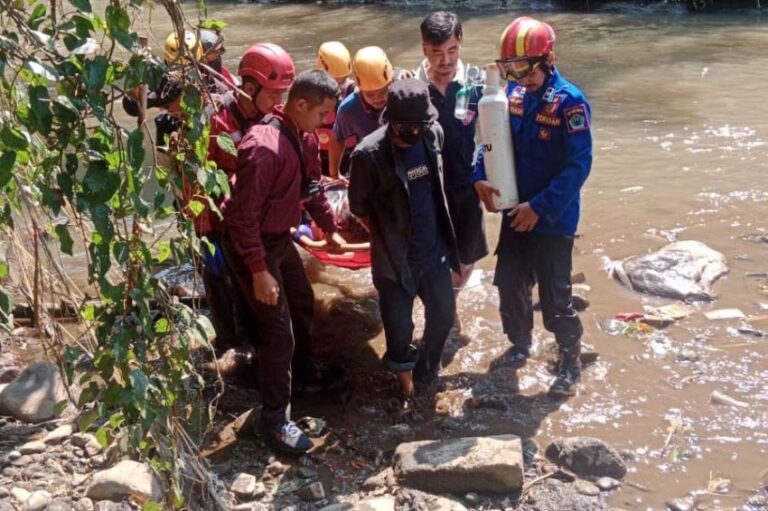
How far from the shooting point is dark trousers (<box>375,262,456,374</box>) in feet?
13.3

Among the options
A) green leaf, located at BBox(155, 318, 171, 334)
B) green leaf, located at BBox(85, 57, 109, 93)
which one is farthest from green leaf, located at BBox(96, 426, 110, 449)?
green leaf, located at BBox(85, 57, 109, 93)

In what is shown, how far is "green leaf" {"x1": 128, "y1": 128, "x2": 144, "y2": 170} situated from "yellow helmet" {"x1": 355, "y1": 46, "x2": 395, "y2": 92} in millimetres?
2704

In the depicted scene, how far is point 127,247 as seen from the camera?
2.27 m

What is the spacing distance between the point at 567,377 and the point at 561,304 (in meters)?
0.40

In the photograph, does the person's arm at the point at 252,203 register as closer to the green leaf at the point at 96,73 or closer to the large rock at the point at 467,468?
the large rock at the point at 467,468

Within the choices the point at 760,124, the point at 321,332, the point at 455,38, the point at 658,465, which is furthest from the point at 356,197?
the point at 760,124

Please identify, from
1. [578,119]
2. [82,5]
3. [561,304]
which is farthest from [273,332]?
[82,5]

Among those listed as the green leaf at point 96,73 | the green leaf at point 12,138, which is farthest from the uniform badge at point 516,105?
the green leaf at point 12,138

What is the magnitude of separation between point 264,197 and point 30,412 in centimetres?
161

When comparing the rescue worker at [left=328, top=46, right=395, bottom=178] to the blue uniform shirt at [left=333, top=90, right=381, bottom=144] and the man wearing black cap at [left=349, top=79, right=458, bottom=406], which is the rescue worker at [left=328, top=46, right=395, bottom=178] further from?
the man wearing black cap at [left=349, top=79, right=458, bottom=406]

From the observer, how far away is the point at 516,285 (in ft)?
14.6

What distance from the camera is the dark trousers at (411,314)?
13.3 feet

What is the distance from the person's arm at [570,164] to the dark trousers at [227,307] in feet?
4.90

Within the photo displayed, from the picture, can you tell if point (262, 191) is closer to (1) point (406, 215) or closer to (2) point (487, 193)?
(1) point (406, 215)
